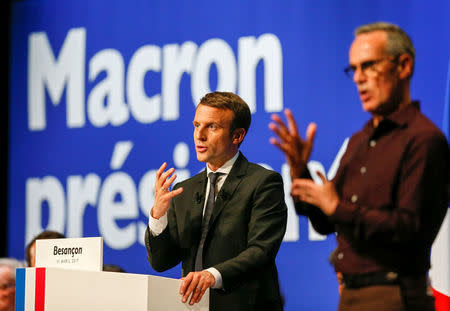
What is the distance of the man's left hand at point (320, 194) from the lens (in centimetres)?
221

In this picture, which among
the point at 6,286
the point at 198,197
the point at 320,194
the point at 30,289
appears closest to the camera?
the point at 320,194

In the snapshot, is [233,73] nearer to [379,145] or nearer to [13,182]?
[13,182]

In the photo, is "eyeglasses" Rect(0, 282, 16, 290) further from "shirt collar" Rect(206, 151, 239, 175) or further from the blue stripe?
"shirt collar" Rect(206, 151, 239, 175)

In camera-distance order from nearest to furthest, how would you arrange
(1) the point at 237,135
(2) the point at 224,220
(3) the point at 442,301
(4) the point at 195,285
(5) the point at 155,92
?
1. (4) the point at 195,285
2. (2) the point at 224,220
3. (1) the point at 237,135
4. (3) the point at 442,301
5. (5) the point at 155,92

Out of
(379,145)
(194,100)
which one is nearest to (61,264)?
(379,145)

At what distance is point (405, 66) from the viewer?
2.36 metres

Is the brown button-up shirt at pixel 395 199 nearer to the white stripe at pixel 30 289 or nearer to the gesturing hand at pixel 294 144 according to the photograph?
the gesturing hand at pixel 294 144

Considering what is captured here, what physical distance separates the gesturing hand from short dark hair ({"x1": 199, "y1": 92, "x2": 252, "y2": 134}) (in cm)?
97

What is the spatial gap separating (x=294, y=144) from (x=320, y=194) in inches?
8.5

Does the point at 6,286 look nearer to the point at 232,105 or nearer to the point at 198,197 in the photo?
the point at 198,197

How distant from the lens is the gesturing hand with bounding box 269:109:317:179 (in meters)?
2.32

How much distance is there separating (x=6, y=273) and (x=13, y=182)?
1.91 metres

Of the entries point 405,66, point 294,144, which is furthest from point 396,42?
point 294,144

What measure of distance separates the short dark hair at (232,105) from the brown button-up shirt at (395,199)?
102cm
